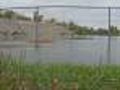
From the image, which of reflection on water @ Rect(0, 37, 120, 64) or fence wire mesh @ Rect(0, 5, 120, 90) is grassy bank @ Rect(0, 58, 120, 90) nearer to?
reflection on water @ Rect(0, 37, 120, 64)

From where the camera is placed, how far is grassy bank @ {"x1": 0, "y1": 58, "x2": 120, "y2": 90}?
5648 mm

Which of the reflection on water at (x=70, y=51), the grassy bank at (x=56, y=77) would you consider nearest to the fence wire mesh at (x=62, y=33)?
the reflection on water at (x=70, y=51)

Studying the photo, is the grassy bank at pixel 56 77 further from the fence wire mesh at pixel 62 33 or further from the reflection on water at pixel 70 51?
the fence wire mesh at pixel 62 33

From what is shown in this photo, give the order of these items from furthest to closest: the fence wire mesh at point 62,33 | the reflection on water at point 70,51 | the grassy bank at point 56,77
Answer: the fence wire mesh at point 62,33
the reflection on water at point 70,51
the grassy bank at point 56,77

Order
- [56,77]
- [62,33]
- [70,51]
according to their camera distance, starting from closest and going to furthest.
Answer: [56,77]
[70,51]
[62,33]

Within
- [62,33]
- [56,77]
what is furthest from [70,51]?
[56,77]

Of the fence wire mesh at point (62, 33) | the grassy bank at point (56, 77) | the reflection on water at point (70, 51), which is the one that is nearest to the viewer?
the grassy bank at point (56, 77)

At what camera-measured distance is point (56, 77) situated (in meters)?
7.18

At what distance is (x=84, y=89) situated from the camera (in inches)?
272

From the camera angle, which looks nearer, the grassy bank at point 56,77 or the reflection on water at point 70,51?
the grassy bank at point 56,77

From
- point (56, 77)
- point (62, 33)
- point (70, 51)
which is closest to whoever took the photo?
point (56, 77)

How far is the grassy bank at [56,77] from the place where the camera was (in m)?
5.65

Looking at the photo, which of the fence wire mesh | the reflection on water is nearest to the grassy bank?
the reflection on water

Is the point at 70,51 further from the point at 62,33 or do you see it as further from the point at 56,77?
the point at 56,77
